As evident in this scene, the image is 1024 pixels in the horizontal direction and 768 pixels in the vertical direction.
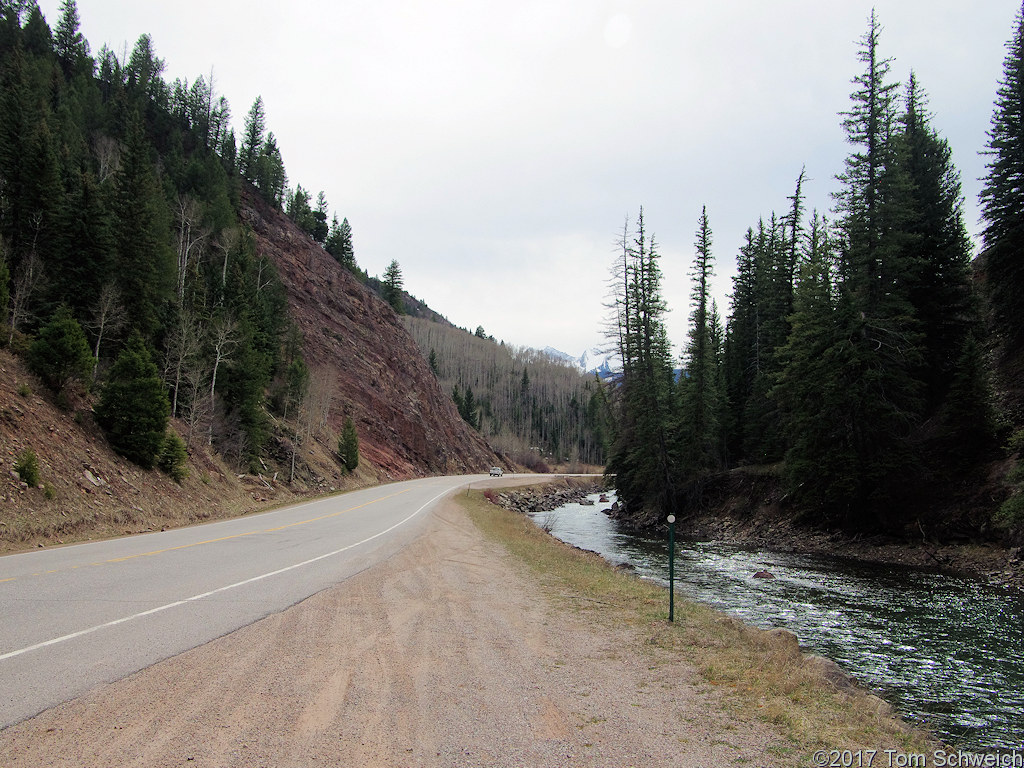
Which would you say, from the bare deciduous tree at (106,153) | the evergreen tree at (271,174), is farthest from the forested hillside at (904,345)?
the evergreen tree at (271,174)

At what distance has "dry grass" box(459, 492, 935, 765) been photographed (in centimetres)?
506

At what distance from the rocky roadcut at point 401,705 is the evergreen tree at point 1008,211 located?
2796 cm

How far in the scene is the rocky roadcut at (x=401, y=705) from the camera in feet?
13.9

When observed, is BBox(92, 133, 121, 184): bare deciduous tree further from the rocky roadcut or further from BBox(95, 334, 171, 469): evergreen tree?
the rocky roadcut

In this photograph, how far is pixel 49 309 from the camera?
90.7 ft

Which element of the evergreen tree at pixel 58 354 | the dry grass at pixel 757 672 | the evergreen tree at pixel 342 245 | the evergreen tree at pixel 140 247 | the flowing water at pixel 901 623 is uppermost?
the evergreen tree at pixel 342 245

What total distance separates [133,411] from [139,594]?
17.1 meters

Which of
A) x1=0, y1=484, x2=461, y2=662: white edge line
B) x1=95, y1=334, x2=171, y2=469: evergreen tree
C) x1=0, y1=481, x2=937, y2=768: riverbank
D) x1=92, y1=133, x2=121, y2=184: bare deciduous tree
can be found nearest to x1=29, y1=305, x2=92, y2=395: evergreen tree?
x1=95, y1=334, x2=171, y2=469: evergreen tree

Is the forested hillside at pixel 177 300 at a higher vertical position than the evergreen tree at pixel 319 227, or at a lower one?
lower

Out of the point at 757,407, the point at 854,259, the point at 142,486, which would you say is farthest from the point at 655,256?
the point at 142,486

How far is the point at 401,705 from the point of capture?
5.12m

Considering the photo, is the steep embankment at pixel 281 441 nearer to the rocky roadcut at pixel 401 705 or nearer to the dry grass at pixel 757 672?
the rocky roadcut at pixel 401 705

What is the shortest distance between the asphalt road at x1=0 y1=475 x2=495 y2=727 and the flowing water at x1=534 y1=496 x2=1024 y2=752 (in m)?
8.86

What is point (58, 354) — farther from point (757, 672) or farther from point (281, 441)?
point (757, 672)
